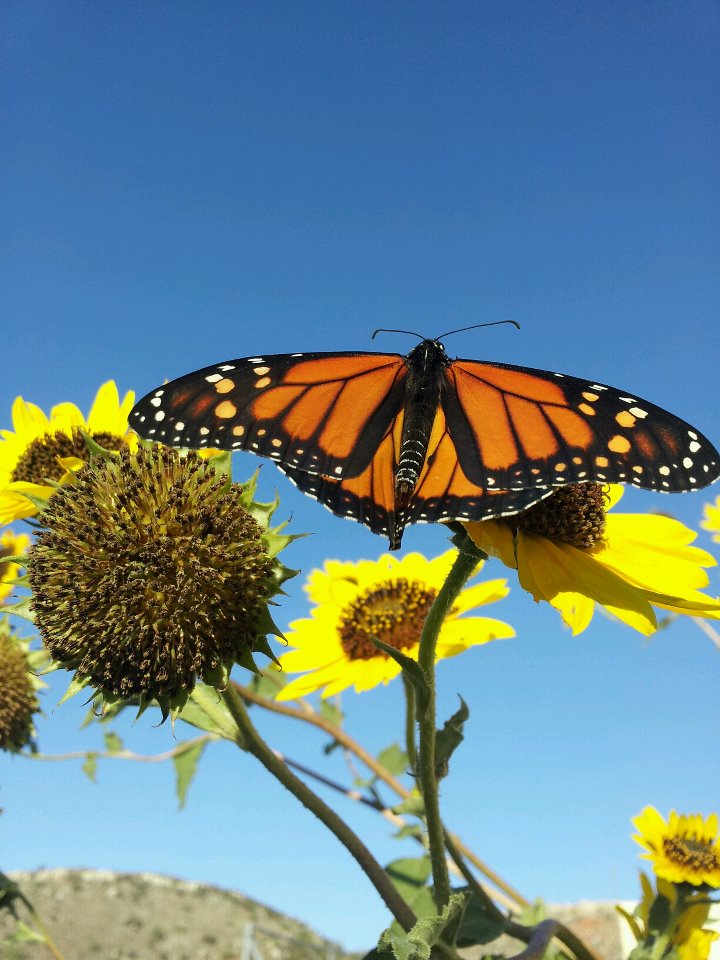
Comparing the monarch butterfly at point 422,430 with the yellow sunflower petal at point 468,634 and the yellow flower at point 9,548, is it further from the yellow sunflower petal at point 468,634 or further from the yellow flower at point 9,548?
the yellow flower at point 9,548

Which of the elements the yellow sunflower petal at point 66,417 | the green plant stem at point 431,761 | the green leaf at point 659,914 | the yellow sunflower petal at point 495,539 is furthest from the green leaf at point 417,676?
the yellow sunflower petal at point 66,417

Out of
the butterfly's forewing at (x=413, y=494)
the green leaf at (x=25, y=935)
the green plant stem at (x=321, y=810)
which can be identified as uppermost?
the butterfly's forewing at (x=413, y=494)

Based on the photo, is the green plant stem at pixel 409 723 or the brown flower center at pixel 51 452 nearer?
the green plant stem at pixel 409 723

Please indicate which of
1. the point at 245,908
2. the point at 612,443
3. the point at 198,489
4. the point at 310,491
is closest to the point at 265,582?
the point at 198,489

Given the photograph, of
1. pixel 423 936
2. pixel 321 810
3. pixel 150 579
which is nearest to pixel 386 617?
pixel 321 810

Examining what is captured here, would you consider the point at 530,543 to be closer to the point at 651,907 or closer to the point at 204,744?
the point at 651,907

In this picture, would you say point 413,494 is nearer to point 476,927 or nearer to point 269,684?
point 476,927

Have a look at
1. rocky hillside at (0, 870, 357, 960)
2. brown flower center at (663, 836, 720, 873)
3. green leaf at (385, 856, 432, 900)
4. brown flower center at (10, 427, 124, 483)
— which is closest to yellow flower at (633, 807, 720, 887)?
brown flower center at (663, 836, 720, 873)
